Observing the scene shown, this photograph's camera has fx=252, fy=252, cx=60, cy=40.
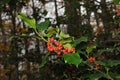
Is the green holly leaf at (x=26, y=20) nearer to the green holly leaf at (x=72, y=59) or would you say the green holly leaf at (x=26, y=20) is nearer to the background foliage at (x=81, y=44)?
the background foliage at (x=81, y=44)

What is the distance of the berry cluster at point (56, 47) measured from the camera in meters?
A: 1.78

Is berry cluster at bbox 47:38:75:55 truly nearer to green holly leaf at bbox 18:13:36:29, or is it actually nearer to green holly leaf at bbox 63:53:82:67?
green holly leaf at bbox 63:53:82:67

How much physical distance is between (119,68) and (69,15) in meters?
4.50

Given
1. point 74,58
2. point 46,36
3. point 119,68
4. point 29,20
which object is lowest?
point 119,68

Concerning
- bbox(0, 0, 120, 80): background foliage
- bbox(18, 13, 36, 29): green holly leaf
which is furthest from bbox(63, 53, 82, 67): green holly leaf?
bbox(18, 13, 36, 29): green holly leaf

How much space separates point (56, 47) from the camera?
1814 millimetres

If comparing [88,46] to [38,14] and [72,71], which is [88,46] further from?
[38,14]

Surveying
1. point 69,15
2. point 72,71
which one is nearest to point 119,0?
point 72,71

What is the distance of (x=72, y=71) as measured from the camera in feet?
11.9

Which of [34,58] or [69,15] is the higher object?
[69,15]

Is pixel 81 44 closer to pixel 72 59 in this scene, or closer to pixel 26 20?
pixel 72 59

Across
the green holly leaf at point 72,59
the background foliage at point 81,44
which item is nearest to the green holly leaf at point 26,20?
the background foliage at point 81,44

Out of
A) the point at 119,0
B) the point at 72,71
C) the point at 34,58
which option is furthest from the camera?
the point at 34,58

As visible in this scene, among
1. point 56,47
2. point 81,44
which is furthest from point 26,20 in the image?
point 81,44
